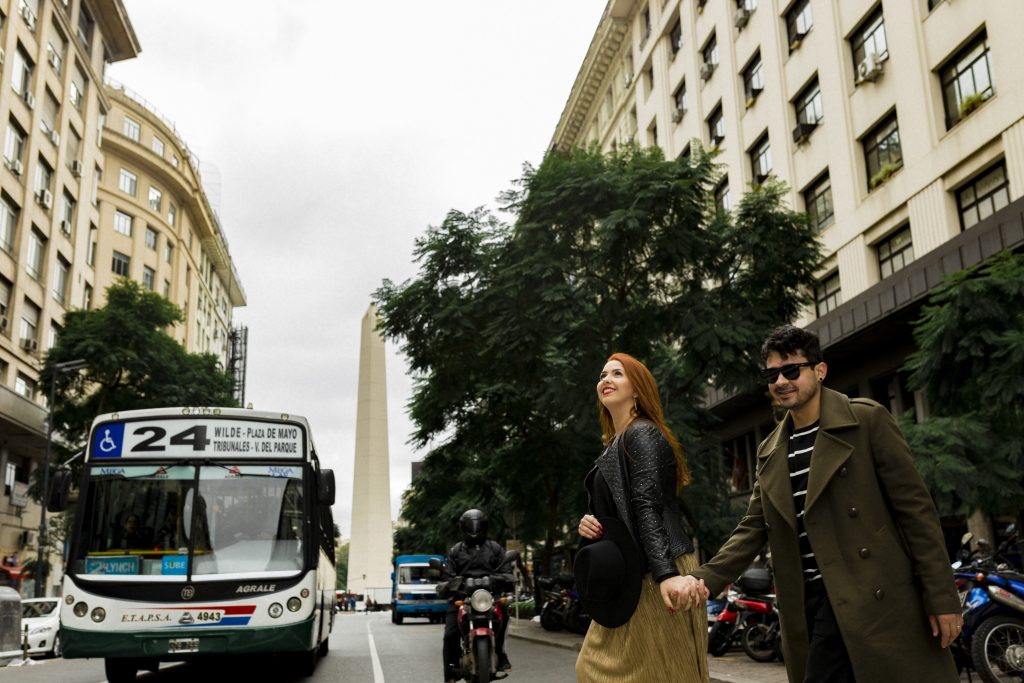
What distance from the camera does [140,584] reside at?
943cm

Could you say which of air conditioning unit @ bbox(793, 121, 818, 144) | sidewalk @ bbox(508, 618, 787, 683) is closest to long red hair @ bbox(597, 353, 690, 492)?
sidewalk @ bbox(508, 618, 787, 683)

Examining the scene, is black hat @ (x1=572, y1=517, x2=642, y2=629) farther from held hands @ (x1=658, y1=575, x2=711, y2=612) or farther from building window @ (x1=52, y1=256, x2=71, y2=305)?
building window @ (x1=52, y1=256, x2=71, y2=305)

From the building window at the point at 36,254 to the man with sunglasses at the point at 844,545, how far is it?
3698 cm

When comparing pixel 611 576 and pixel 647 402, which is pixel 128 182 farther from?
pixel 611 576

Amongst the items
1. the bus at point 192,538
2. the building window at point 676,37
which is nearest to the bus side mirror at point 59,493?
the bus at point 192,538

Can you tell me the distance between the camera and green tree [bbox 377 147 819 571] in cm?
1580

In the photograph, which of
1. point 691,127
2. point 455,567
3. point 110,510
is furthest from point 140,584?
point 691,127

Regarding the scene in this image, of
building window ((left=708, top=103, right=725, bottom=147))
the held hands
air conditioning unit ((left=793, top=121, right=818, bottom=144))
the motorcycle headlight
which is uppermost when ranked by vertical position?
building window ((left=708, top=103, right=725, bottom=147))

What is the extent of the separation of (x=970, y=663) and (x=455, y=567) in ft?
13.9

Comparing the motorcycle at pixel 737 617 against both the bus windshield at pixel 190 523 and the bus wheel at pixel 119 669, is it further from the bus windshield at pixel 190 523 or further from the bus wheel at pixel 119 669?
the bus wheel at pixel 119 669

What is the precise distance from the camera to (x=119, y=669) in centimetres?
1034

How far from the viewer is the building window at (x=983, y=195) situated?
1758 centimetres

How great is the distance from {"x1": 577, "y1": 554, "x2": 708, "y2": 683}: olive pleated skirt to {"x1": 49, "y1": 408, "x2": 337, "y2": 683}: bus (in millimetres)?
6872

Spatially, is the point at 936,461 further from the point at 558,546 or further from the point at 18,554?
the point at 18,554
